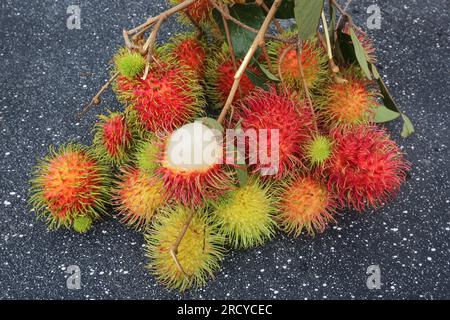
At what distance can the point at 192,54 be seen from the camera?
3.57ft

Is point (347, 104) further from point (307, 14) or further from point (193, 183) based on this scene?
point (193, 183)

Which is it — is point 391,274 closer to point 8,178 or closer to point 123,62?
point 123,62

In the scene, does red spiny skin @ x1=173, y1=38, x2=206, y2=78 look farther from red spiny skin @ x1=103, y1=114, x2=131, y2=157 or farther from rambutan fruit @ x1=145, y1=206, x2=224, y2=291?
rambutan fruit @ x1=145, y1=206, x2=224, y2=291

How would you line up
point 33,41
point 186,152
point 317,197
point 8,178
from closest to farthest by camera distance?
point 186,152, point 317,197, point 8,178, point 33,41

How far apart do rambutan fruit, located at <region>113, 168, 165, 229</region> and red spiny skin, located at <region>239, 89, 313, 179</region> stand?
0.52 ft

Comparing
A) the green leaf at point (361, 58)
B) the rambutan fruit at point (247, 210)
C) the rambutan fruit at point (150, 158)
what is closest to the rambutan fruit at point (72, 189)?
the rambutan fruit at point (150, 158)

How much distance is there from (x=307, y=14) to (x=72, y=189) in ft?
1.48

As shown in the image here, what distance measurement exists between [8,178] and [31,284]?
0.74 ft

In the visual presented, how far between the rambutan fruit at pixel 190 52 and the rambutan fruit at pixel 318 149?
0.25m

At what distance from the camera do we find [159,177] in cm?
90

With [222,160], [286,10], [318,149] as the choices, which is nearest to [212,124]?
[222,160]

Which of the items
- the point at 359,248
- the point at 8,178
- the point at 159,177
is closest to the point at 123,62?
the point at 159,177

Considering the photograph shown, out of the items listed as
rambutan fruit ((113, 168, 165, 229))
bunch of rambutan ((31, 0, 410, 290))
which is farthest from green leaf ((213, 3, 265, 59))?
rambutan fruit ((113, 168, 165, 229))

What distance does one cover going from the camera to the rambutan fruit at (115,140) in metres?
1.02
